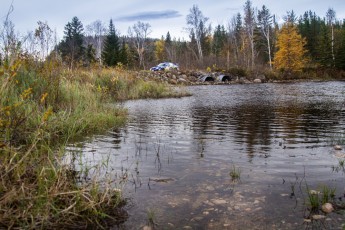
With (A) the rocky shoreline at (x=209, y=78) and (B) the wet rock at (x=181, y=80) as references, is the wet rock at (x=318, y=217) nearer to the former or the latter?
(A) the rocky shoreline at (x=209, y=78)

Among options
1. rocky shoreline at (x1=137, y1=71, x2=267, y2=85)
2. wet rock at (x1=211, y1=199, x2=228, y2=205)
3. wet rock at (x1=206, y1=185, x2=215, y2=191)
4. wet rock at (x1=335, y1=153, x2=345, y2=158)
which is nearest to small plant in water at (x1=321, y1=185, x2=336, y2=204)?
wet rock at (x1=211, y1=199, x2=228, y2=205)

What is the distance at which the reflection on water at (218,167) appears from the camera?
3.00 m

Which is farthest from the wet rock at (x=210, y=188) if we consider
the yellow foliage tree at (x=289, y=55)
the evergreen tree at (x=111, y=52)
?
the evergreen tree at (x=111, y=52)

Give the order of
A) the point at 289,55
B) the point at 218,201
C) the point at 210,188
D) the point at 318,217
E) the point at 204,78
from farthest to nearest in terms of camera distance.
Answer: the point at 289,55, the point at 204,78, the point at 210,188, the point at 218,201, the point at 318,217

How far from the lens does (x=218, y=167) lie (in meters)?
4.47

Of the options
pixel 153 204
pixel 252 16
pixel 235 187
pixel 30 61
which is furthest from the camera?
pixel 252 16

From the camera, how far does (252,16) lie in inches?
1972

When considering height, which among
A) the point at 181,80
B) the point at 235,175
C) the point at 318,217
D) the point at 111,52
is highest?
the point at 111,52

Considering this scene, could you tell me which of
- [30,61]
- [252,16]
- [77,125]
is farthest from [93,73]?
[252,16]

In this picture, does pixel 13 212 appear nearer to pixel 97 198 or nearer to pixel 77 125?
pixel 97 198

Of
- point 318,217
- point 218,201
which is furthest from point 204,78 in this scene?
point 318,217

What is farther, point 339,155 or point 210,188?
point 339,155

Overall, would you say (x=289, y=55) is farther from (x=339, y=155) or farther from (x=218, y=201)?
(x=218, y=201)

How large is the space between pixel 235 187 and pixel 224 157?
4.42ft
